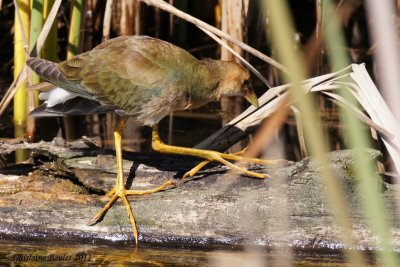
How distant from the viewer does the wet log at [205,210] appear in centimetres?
311

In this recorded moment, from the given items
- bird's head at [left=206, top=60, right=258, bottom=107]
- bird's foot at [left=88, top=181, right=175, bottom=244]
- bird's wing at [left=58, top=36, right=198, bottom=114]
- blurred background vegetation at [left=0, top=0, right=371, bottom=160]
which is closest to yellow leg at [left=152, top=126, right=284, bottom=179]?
bird's foot at [left=88, top=181, right=175, bottom=244]

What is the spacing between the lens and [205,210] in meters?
3.18

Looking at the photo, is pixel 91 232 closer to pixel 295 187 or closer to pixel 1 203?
pixel 1 203

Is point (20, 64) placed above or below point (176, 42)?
below

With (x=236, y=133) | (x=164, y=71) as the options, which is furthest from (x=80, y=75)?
(x=236, y=133)

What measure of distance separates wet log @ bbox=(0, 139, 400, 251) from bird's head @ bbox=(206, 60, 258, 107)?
59 centimetres

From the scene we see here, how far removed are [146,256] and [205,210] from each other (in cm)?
35

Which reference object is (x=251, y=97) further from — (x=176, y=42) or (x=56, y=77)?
(x=176, y=42)

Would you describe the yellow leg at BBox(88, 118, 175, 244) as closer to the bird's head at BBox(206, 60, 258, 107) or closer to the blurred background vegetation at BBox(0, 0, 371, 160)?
the bird's head at BBox(206, 60, 258, 107)

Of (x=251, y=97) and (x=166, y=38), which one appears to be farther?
(x=166, y=38)

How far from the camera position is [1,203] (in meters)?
3.21

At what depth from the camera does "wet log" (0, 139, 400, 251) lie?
10.2 feet

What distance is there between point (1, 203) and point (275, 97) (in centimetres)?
167

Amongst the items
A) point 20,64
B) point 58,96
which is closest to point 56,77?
point 58,96
